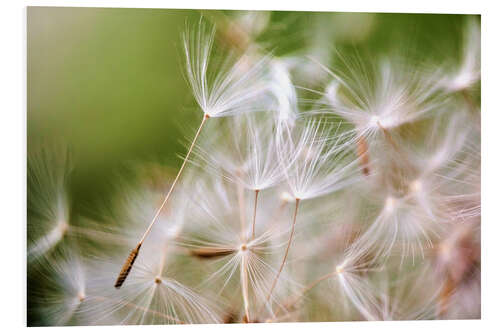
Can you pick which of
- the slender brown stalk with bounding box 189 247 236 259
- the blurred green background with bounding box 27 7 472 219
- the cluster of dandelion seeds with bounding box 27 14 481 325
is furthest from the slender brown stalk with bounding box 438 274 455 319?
the blurred green background with bounding box 27 7 472 219

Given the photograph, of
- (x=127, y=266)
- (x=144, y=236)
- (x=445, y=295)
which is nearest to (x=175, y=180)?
(x=144, y=236)

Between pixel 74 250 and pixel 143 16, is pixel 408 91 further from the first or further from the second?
pixel 74 250

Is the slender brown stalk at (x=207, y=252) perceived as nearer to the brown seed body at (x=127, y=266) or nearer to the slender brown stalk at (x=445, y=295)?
the brown seed body at (x=127, y=266)

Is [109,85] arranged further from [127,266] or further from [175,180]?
[127,266]

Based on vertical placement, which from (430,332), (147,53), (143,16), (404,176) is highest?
(143,16)

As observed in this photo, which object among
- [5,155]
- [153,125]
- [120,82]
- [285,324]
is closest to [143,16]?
[120,82]

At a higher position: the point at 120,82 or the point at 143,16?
the point at 143,16

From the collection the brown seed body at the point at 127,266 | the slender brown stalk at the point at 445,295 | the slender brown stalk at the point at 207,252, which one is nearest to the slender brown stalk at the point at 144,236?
the brown seed body at the point at 127,266
